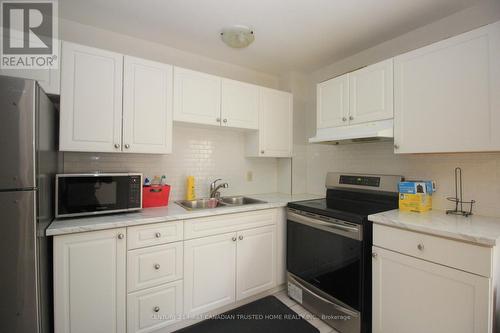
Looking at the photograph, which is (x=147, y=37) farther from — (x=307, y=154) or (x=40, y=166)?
(x=307, y=154)

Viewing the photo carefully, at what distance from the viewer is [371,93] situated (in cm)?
195

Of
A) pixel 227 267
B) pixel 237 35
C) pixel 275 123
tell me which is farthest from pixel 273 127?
pixel 227 267

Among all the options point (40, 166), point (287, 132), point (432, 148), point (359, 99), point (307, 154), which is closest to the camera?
point (40, 166)

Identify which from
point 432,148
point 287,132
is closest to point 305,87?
point 287,132

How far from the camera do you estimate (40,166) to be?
1.28 m

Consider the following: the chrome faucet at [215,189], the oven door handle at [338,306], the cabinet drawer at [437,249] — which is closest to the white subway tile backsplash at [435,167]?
the cabinet drawer at [437,249]

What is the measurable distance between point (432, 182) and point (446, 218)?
13.8 inches

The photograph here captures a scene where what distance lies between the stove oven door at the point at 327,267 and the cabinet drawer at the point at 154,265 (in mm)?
1046

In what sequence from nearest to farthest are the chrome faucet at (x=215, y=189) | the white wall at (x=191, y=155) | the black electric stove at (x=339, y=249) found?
1. the black electric stove at (x=339, y=249)
2. the white wall at (x=191, y=155)
3. the chrome faucet at (x=215, y=189)

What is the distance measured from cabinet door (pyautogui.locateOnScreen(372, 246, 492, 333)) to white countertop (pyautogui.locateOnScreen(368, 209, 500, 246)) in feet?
0.63

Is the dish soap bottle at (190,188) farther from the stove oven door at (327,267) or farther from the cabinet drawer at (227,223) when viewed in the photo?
the stove oven door at (327,267)

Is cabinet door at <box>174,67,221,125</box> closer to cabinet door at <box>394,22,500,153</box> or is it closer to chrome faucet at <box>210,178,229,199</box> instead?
chrome faucet at <box>210,178,229,199</box>

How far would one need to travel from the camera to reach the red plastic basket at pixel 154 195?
1.95 meters

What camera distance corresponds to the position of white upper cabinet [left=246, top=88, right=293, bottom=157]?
8.33ft
